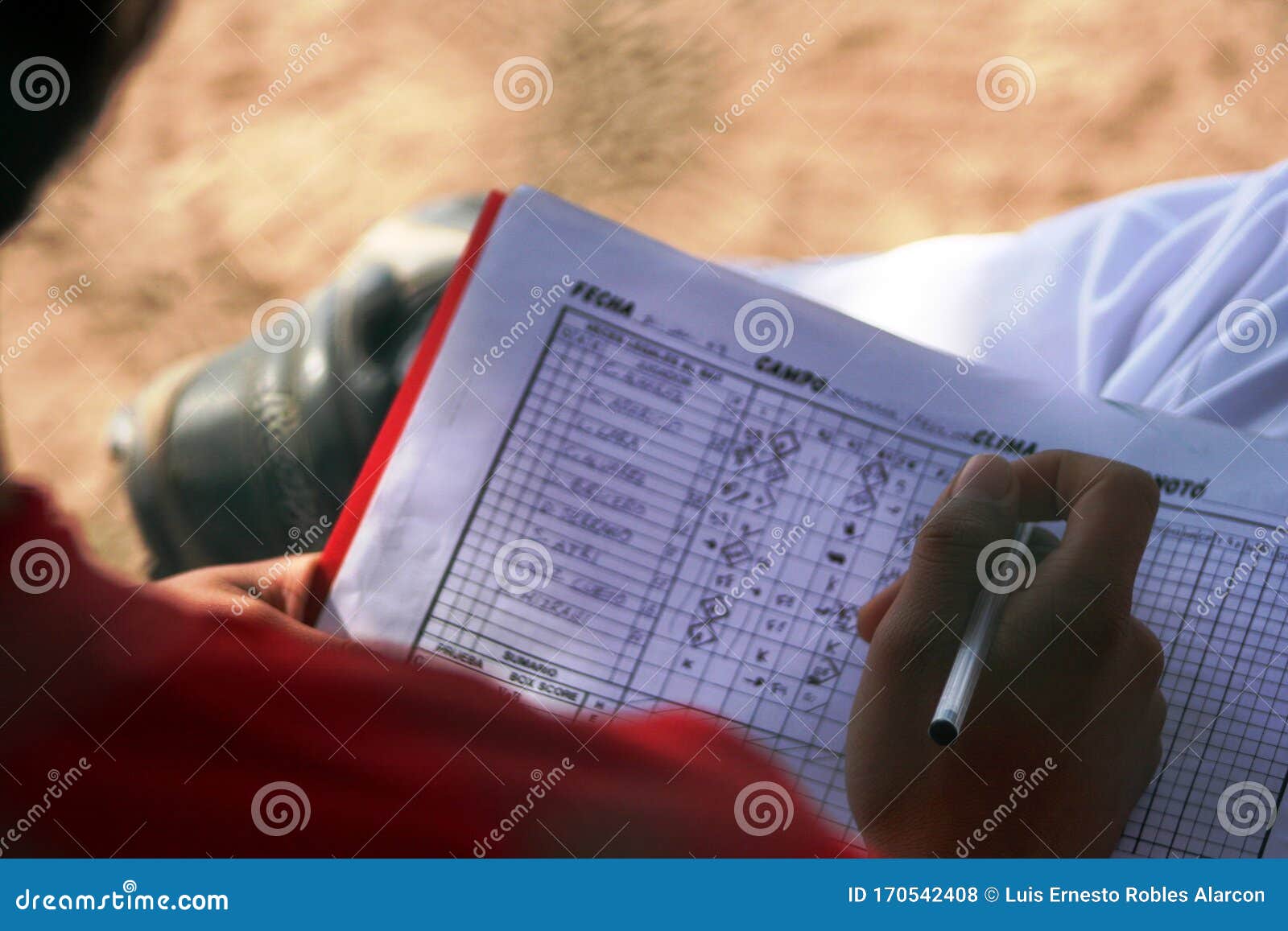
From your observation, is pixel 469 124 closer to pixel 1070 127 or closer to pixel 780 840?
pixel 1070 127

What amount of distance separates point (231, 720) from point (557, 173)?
0.96m

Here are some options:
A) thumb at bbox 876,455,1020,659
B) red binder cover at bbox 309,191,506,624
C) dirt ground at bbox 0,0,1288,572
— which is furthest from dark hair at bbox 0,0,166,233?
dirt ground at bbox 0,0,1288,572

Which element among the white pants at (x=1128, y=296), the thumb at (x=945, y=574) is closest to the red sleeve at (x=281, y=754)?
the thumb at (x=945, y=574)

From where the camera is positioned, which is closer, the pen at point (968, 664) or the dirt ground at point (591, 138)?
the pen at point (968, 664)

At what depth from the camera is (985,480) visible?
48cm

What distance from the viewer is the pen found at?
1.47ft

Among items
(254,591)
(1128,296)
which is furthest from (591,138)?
(254,591)

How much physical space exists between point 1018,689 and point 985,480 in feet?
0.33

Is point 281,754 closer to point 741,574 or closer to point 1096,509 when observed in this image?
point 741,574

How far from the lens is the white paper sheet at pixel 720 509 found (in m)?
0.49

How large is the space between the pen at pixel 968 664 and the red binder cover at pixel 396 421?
28cm

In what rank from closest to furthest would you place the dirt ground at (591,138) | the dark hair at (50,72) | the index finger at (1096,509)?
the dark hair at (50,72) < the index finger at (1096,509) < the dirt ground at (591,138)

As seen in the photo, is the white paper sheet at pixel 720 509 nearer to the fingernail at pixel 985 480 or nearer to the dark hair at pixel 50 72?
the fingernail at pixel 985 480

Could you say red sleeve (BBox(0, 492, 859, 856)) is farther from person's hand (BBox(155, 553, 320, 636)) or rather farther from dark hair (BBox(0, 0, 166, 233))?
dark hair (BBox(0, 0, 166, 233))
